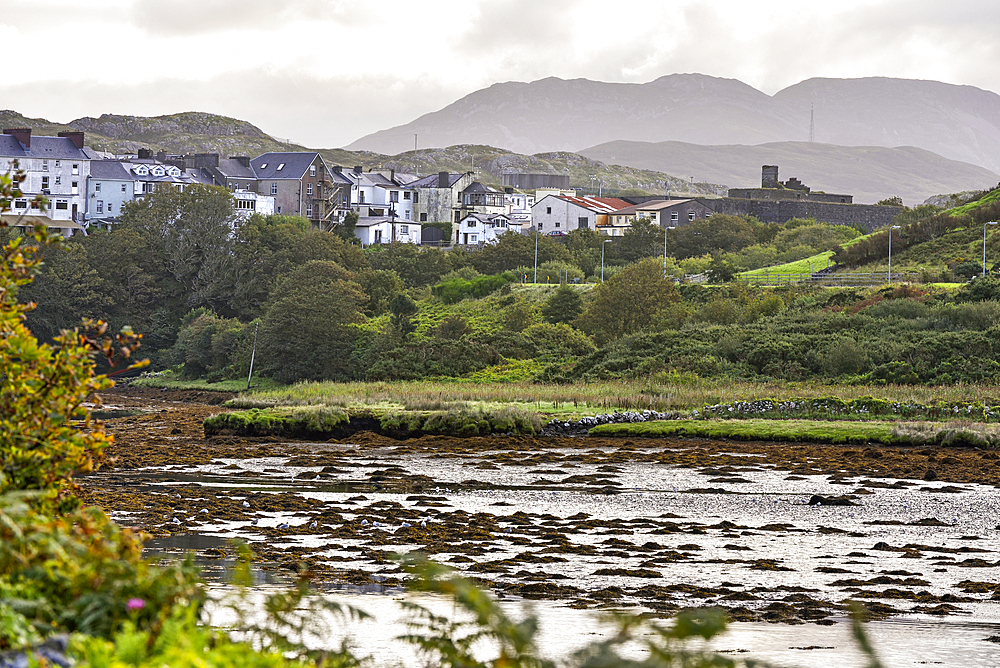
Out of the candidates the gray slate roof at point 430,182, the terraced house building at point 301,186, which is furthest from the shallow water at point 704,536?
the gray slate roof at point 430,182

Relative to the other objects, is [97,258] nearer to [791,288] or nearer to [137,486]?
[791,288]

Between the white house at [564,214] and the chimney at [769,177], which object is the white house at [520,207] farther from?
the chimney at [769,177]

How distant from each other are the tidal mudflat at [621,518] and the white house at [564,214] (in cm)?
7723

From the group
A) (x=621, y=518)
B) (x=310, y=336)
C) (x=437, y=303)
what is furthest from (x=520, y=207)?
(x=621, y=518)

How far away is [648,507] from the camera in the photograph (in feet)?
77.2

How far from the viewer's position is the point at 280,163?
109 m

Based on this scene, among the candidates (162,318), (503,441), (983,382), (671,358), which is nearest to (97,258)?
(162,318)

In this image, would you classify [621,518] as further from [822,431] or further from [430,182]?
[430,182]

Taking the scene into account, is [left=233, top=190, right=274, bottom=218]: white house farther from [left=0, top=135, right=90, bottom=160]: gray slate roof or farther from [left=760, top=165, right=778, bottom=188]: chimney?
[left=760, top=165, right=778, bottom=188]: chimney

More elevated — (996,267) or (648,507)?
(996,267)

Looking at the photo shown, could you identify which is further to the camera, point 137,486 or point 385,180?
point 385,180

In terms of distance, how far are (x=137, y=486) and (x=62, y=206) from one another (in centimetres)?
7404

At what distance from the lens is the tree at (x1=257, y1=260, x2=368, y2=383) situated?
200 feet

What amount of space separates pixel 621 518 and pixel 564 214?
92.0 m
